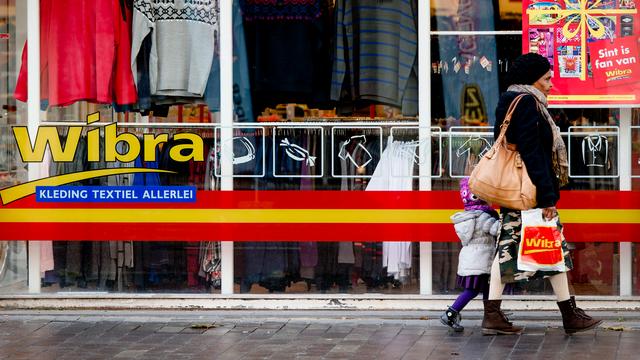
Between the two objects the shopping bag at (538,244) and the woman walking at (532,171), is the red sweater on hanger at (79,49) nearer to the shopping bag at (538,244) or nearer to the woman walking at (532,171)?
the woman walking at (532,171)

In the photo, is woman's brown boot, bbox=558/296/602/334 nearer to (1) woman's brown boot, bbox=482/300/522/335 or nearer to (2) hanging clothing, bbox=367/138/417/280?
(1) woman's brown boot, bbox=482/300/522/335

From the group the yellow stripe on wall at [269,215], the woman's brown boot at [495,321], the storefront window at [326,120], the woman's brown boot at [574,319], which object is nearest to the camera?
the woman's brown boot at [574,319]

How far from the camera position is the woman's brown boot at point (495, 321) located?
8.42 m

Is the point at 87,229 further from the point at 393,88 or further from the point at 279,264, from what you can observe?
the point at 393,88

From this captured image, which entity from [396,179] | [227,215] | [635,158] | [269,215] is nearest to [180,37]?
[227,215]

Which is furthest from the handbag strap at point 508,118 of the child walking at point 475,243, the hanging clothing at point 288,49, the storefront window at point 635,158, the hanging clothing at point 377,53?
the hanging clothing at point 288,49

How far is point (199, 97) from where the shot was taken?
9.90 m

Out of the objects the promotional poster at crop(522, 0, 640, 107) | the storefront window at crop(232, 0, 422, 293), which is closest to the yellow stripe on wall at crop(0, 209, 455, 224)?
the storefront window at crop(232, 0, 422, 293)

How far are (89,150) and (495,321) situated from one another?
3.74 m

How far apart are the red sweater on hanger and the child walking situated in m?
3.17

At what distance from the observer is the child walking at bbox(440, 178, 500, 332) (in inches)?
334

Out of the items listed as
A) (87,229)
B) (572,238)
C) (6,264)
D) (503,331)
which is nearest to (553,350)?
(503,331)

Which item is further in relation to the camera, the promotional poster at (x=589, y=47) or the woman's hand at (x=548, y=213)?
the promotional poster at (x=589, y=47)

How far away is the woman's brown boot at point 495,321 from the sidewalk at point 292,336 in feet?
0.23
